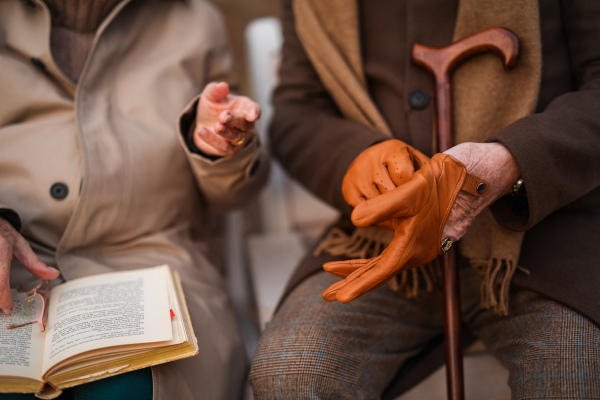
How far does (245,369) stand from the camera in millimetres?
884

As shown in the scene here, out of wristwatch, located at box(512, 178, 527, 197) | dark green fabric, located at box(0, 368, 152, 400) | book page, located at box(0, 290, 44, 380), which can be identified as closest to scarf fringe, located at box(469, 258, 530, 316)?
wristwatch, located at box(512, 178, 527, 197)

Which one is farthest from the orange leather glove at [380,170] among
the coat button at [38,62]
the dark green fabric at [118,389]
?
the coat button at [38,62]

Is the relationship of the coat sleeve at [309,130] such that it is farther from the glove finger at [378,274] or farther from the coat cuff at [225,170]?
the glove finger at [378,274]

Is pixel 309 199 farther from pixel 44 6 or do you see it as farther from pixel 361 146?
pixel 44 6

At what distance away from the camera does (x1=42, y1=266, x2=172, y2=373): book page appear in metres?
0.64

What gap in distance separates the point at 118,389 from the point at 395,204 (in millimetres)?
499

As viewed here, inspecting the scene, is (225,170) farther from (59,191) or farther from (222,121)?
(59,191)

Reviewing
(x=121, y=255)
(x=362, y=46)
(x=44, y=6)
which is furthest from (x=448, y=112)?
(x=44, y=6)

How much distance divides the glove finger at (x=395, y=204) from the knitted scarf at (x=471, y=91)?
A: 0.85ft

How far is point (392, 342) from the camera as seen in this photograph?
2.77 feet

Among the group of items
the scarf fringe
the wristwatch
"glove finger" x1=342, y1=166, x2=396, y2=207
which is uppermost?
"glove finger" x1=342, y1=166, x2=396, y2=207

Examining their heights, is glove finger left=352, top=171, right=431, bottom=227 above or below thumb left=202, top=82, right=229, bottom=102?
below

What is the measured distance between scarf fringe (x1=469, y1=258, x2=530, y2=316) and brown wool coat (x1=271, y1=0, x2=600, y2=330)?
3 cm

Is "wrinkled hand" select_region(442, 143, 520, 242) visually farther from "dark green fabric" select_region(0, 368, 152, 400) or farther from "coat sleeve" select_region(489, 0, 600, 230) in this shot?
"dark green fabric" select_region(0, 368, 152, 400)
